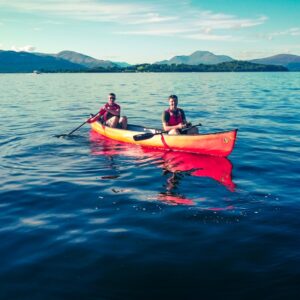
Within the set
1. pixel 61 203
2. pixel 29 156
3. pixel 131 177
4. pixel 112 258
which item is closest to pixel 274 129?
pixel 131 177

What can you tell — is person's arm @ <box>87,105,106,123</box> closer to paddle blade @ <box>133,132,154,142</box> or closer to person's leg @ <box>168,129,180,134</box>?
paddle blade @ <box>133,132,154,142</box>

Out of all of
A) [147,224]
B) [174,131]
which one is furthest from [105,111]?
[147,224]

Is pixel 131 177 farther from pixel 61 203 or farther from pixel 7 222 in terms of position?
pixel 7 222

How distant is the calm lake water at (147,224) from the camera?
18.3 ft

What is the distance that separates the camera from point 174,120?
15047mm

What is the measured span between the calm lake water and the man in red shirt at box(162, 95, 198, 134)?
111 cm

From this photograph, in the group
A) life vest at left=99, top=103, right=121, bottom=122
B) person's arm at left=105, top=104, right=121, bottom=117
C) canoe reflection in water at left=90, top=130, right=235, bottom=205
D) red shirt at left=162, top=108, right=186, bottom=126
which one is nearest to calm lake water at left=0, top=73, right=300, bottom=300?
canoe reflection in water at left=90, top=130, right=235, bottom=205

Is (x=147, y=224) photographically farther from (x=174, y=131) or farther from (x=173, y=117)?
(x=173, y=117)

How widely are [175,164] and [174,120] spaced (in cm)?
286

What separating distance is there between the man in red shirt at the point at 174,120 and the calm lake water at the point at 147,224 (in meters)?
1.11

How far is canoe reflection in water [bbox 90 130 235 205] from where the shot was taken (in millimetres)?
9953

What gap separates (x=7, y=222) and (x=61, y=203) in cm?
149

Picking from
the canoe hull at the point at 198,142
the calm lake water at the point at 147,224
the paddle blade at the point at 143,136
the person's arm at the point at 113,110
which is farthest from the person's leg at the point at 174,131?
the person's arm at the point at 113,110

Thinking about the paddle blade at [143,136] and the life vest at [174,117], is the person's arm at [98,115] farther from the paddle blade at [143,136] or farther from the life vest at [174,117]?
the life vest at [174,117]
